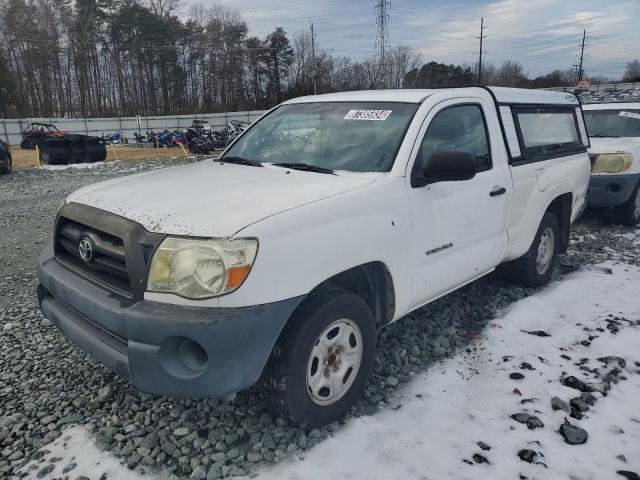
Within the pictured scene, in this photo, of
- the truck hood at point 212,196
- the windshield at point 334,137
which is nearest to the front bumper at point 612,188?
the windshield at point 334,137

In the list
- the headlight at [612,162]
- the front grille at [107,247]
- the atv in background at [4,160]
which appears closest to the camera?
the front grille at [107,247]

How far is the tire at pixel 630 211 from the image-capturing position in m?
7.50

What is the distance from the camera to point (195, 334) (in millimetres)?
2205

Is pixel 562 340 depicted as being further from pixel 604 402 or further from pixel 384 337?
pixel 384 337

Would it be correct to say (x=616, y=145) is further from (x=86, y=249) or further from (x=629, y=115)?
(x=86, y=249)

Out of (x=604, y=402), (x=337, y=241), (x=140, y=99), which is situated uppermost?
(x=140, y=99)

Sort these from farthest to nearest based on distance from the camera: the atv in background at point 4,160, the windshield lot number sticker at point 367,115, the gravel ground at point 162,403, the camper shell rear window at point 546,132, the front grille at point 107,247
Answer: the atv in background at point 4,160 < the camper shell rear window at point 546,132 < the windshield lot number sticker at point 367,115 < the gravel ground at point 162,403 < the front grille at point 107,247

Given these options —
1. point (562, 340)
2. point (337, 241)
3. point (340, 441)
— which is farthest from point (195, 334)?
point (562, 340)

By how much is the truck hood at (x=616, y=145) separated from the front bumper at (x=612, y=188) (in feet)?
1.30

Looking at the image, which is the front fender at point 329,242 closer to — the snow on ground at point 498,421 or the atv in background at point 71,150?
the snow on ground at point 498,421

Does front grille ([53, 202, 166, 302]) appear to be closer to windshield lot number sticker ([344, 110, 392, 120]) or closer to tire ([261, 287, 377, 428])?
tire ([261, 287, 377, 428])

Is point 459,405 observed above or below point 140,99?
below

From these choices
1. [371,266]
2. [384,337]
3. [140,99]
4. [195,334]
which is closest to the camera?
[195,334]

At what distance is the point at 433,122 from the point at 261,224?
1684 mm
